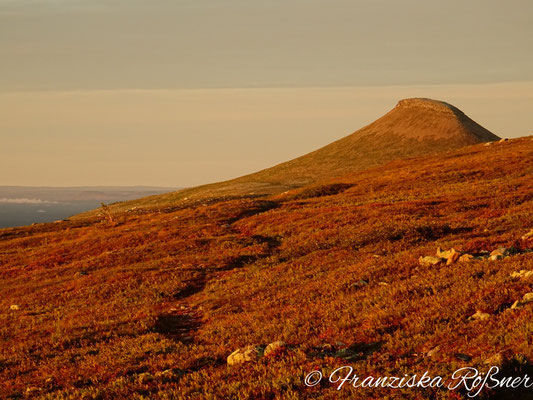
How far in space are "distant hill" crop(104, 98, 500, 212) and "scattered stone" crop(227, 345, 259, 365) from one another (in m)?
118

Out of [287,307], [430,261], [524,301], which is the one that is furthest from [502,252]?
[287,307]

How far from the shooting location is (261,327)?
63.3ft

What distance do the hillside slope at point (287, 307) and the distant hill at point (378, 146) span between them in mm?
89393

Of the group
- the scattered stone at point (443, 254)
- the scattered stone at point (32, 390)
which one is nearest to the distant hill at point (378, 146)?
the scattered stone at point (443, 254)

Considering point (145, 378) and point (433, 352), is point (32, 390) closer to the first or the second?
point (145, 378)

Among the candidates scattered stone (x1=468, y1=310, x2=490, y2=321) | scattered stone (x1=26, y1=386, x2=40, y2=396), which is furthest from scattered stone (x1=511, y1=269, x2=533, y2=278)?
scattered stone (x1=26, y1=386, x2=40, y2=396)

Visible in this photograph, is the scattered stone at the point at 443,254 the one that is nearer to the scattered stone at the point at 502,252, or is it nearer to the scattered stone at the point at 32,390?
the scattered stone at the point at 502,252

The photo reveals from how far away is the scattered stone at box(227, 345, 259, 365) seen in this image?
49.4 feet

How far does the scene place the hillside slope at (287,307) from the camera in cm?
1294

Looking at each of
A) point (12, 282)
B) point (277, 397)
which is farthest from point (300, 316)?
point (12, 282)

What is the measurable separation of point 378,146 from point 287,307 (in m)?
151

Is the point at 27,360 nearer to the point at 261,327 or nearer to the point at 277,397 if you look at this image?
the point at 261,327

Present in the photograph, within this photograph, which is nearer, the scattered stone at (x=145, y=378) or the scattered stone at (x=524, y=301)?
the scattered stone at (x=524, y=301)

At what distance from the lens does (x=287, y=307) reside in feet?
72.6
